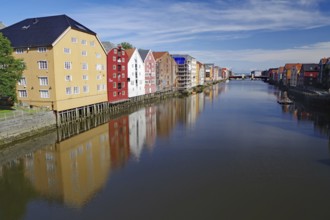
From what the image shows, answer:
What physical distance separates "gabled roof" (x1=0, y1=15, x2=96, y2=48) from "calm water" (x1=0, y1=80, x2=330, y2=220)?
11.4m

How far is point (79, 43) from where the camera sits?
33.9 meters

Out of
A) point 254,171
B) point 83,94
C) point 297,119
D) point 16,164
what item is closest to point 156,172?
point 254,171

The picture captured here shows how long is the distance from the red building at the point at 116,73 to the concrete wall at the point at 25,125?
50.4 ft

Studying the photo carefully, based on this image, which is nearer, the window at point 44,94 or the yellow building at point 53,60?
the yellow building at point 53,60

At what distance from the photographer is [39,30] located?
32375 millimetres

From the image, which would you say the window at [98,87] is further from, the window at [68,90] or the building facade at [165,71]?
the building facade at [165,71]

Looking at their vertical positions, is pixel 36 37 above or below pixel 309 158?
above

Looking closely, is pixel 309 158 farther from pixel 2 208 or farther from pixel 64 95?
pixel 64 95

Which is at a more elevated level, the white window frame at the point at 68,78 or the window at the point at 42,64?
the window at the point at 42,64

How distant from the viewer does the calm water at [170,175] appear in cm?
1308

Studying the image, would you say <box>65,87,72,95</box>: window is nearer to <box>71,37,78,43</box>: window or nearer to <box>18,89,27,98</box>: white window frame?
<box>18,89,27,98</box>: white window frame

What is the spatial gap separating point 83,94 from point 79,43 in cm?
659

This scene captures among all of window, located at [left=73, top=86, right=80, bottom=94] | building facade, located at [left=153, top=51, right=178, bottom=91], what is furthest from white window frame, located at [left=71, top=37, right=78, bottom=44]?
building facade, located at [left=153, top=51, right=178, bottom=91]

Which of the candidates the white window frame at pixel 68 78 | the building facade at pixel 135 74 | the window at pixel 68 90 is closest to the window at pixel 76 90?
the window at pixel 68 90
